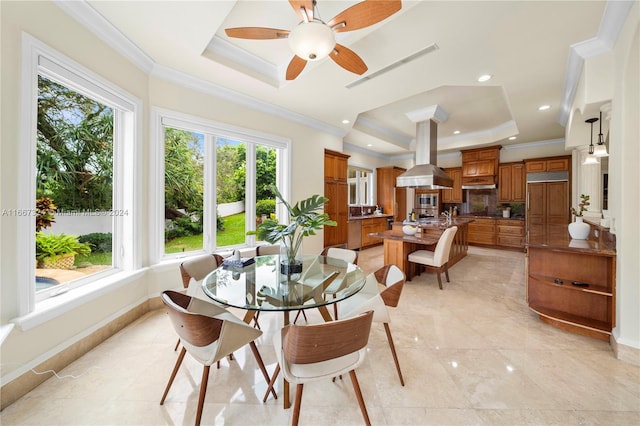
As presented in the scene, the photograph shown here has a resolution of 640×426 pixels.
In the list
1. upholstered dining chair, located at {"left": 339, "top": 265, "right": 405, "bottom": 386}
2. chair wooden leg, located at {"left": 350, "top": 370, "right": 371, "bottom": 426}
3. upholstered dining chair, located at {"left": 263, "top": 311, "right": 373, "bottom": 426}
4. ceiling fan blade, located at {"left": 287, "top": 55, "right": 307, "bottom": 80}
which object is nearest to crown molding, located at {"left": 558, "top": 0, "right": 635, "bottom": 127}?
ceiling fan blade, located at {"left": 287, "top": 55, "right": 307, "bottom": 80}

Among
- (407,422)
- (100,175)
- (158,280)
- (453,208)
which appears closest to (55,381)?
(158,280)

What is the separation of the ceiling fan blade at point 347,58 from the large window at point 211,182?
1.91 m

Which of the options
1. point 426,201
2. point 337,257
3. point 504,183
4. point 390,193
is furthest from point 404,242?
point 504,183

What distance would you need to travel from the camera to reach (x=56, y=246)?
74.7 inches

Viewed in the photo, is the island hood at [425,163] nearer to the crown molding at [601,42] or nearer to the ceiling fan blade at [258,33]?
the crown molding at [601,42]

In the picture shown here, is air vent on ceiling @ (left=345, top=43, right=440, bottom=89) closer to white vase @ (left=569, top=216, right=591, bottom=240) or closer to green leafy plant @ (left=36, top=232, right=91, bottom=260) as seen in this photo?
white vase @ (left=569, top=216, right=591, bottom=240)

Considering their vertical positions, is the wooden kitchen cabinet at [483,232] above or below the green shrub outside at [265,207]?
below

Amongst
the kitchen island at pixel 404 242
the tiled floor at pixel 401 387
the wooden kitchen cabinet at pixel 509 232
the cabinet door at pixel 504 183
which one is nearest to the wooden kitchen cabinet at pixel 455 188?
the cabinet door at pixel 504 183

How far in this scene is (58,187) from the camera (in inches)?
74.9

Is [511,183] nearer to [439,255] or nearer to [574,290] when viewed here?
[439,255]

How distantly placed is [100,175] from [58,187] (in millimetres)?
390

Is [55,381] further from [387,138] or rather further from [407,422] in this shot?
[387,138]

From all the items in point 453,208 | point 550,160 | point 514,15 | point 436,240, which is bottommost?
point 436,240

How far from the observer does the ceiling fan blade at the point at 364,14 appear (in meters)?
1.42
